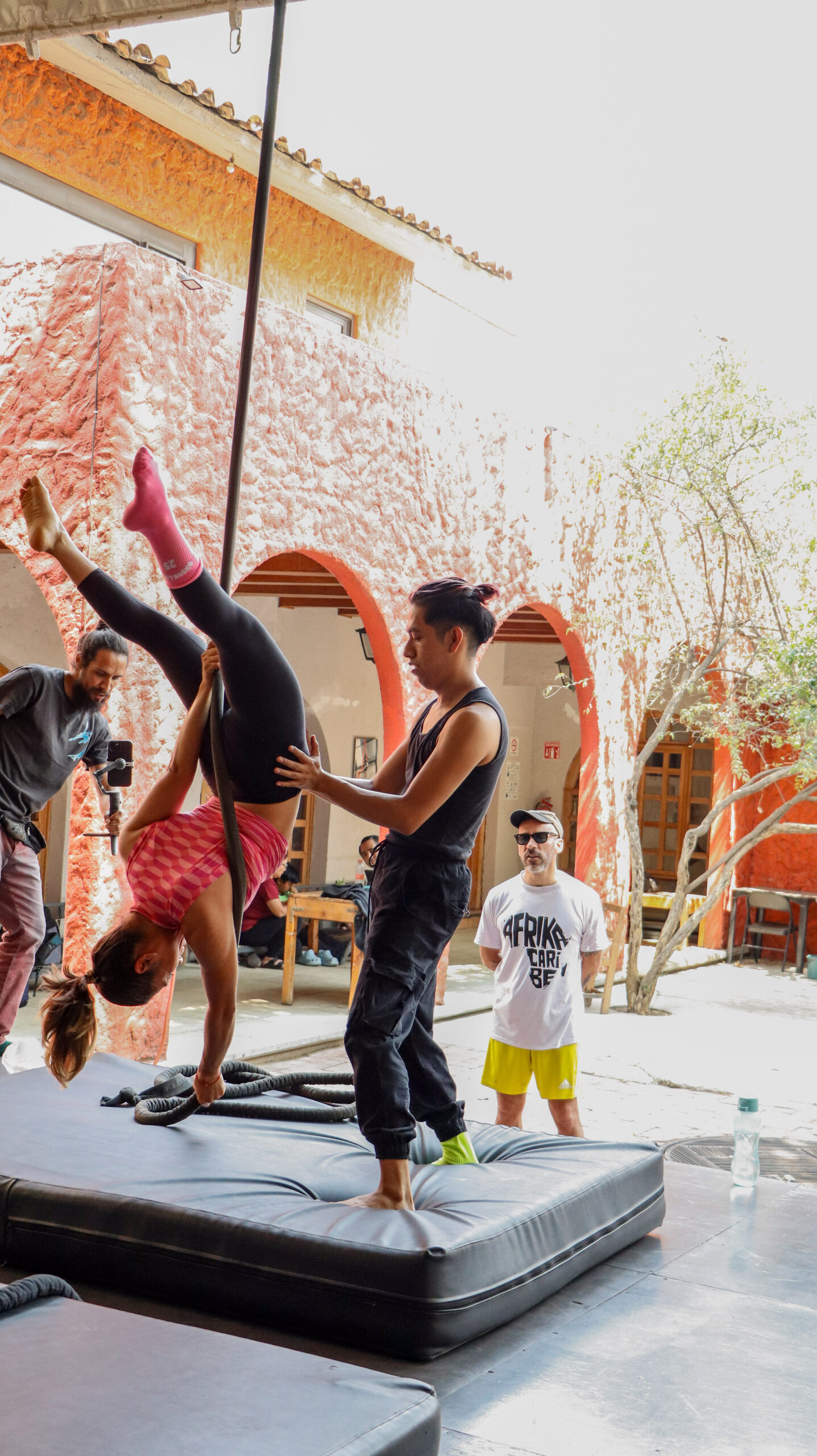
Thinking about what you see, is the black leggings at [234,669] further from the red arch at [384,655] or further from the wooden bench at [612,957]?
the wooden bench at [612,957]

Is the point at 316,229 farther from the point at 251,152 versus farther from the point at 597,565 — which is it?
the point at 597,565

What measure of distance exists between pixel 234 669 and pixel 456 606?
81 centimetres

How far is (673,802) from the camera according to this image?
1639cm

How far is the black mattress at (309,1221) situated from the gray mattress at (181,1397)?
404 millimetres

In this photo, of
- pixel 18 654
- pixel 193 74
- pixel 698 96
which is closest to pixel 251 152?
pixel 193 74

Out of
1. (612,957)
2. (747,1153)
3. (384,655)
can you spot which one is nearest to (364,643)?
(384,655)

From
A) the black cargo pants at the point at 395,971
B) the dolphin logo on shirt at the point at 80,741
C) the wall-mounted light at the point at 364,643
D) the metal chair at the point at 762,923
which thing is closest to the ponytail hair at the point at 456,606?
the black cargo pants at the point at 395,971

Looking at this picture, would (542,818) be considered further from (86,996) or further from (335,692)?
(335,692)

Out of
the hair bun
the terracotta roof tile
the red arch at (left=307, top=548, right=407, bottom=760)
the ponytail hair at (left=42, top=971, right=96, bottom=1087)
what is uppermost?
the terracotta roof tile

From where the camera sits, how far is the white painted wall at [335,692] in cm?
1271

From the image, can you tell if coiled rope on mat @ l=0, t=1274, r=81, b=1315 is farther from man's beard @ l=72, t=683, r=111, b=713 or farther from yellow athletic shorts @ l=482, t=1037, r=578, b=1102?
man's beard @ l=72, t=683, r=111, b=713

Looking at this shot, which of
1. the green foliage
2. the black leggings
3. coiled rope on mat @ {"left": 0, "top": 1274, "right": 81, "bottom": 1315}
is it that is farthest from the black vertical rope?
the green foliage

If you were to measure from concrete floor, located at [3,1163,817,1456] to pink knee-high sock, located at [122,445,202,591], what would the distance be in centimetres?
161

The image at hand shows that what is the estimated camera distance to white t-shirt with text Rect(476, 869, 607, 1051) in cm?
507
